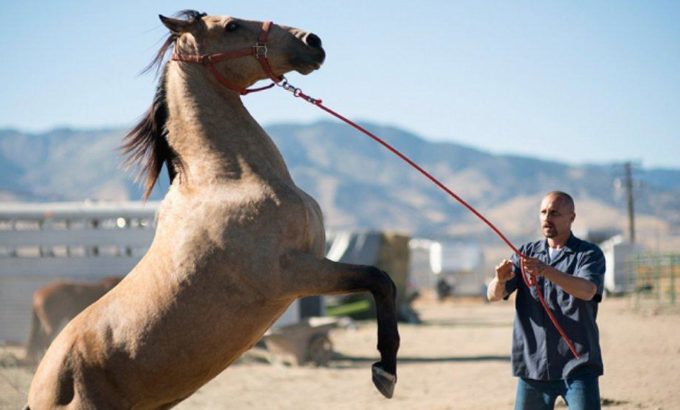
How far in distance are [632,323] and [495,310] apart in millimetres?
13878

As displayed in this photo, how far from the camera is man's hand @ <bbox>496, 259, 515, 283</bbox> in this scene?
575 centimetres

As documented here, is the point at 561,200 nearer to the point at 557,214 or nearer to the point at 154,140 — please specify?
the point at 557,214

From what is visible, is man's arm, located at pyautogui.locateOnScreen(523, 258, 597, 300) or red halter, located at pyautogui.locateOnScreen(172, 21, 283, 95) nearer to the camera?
man's arm, located at pyautogui.locateOnScreen(523, 258, 597, 300)

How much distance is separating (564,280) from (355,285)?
47.9 inches

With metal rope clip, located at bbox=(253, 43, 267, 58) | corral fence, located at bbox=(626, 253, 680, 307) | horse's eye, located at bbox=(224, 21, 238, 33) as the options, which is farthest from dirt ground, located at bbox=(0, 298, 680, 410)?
horse's eye, located at bbox=(224, 21, 238, 33)

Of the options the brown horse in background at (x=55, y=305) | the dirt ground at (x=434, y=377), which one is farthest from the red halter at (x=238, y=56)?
the brown horse in background at (x=55, y=305)

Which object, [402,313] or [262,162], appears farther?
[402,313]

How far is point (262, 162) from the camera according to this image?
569 cm

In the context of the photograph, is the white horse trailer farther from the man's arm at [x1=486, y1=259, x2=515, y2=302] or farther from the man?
the man

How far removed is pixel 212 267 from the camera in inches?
211

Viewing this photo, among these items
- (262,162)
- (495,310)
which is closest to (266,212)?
(262,162)

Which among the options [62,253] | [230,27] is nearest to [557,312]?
[230,27]

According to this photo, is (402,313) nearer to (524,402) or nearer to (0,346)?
(0,346)

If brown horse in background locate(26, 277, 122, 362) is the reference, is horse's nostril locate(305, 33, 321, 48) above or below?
above
